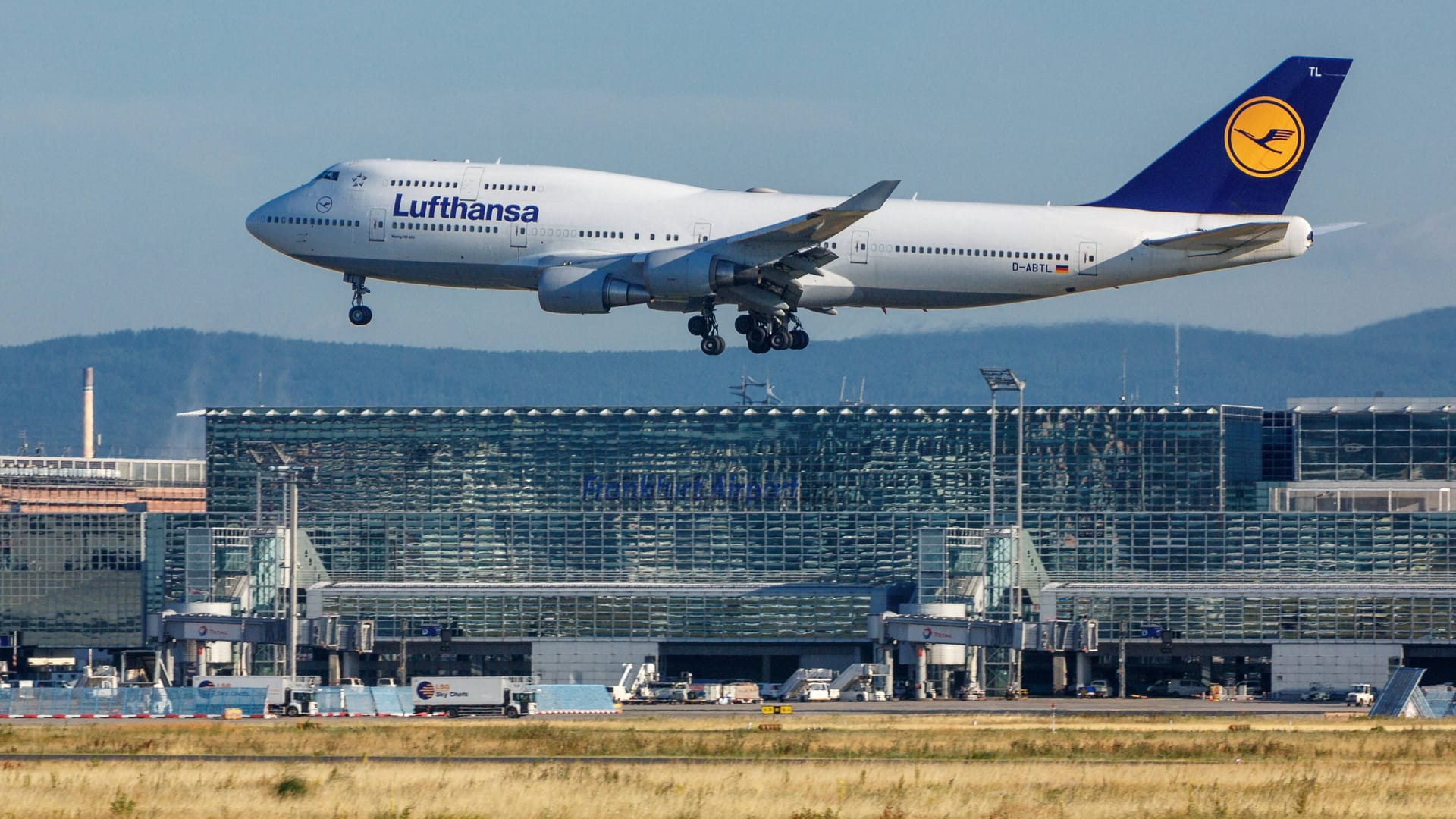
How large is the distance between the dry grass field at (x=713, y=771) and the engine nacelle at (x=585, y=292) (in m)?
13.9

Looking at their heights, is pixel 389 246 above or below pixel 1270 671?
above

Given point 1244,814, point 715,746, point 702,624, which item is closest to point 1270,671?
point 702,624

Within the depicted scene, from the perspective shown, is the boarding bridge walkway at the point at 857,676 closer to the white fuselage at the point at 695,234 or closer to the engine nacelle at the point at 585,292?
the white fuselage at the point at 695,234

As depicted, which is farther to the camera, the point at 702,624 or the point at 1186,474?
the point at 1186,474

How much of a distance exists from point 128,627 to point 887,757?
94.2 metres

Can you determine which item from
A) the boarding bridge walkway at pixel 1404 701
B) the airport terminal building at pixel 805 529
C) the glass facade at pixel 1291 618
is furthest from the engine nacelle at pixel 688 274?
the glass facade at pixel 1291 618

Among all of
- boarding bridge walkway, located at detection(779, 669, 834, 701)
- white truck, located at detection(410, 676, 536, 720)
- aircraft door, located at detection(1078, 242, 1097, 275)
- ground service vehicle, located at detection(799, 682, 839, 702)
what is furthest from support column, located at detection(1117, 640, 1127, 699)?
aircraft door, located at detection(1078, 242, 1097, 275)

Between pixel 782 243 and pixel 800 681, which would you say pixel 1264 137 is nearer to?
pixel 782 243

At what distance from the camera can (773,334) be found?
7675 centimetres

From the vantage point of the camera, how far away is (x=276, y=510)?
15825cm

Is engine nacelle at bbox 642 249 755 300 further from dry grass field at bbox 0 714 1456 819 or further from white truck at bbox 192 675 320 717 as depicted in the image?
white truck at bbox 192 675 320 717

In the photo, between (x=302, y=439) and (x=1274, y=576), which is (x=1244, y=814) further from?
(x=302, y=439)

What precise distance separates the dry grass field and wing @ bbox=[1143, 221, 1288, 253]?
1587cm

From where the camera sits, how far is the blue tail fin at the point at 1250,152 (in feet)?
256
